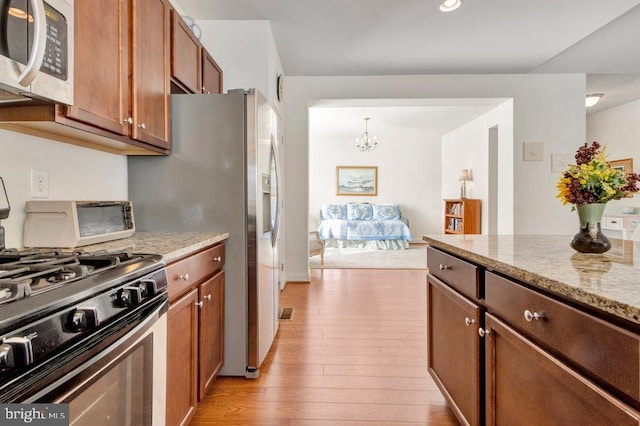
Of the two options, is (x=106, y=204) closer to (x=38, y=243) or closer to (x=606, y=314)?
(x=38, y=243)

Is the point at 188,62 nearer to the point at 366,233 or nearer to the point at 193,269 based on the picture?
the point at 193,269

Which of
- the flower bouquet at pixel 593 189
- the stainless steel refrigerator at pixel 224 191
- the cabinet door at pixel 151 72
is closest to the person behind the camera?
the flower bouquet at pixel 593 189

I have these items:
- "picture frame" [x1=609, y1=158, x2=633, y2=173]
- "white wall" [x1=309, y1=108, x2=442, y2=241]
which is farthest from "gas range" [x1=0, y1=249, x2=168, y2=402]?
"white wall" [x1=309, y1=108, x2=442, y2=241]

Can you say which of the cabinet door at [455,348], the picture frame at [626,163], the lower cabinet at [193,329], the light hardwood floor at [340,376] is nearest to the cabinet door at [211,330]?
the lower cabinet at [193,329]

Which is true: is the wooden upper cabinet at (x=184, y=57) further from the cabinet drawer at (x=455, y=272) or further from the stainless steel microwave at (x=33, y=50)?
the cabinet drawer at (x=455, y=272)

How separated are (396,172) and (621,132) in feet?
13.8

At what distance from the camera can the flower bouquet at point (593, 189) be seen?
3.75 feet

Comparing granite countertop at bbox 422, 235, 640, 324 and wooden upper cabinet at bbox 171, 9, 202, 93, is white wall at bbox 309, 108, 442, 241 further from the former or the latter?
granite countertop at bbox 422, 235, 640, 324

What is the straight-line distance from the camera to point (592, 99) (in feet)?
16.3

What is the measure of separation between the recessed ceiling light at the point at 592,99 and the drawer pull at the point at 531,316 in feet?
18.4

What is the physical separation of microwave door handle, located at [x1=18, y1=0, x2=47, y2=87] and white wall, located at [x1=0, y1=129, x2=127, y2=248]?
547 millimetres

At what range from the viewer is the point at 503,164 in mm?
4477

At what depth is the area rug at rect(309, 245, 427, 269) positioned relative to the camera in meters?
5.21

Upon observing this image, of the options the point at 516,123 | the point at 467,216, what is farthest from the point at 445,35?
the point at 467,216
